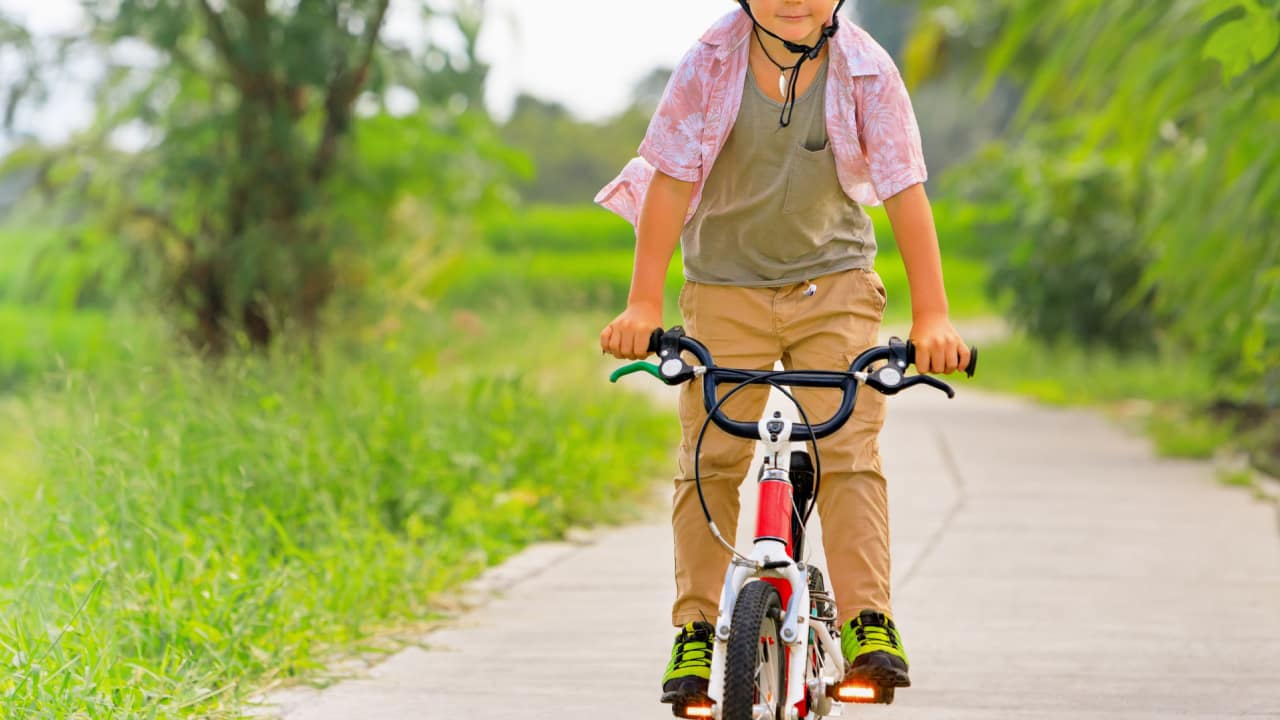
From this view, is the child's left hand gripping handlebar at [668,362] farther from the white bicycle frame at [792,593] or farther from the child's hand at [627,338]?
the white bicycle frame at [792,593]

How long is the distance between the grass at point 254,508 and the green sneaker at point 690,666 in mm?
1279

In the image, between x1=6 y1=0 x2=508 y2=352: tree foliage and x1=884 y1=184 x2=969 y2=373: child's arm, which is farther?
x1=6 y1=0 x2=508 y2=352: tree foliage

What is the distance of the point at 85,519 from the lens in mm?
5449

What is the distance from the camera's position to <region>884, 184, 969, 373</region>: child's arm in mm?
3545

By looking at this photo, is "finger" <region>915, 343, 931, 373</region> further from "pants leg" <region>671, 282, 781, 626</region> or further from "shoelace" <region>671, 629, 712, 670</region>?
"shoelace" <region>671, 629, 712, 670</region>

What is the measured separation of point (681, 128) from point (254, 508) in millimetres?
3054

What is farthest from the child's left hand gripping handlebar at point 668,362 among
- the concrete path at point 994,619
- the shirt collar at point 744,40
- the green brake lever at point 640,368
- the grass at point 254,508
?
the grass at point 254,508

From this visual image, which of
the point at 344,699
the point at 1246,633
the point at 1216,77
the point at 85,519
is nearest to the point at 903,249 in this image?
the point at 344,699

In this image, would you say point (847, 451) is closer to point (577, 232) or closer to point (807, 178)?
point (807, 178)

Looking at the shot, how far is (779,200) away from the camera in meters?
3.80

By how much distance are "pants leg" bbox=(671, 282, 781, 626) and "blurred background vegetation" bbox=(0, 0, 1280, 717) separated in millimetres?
1289

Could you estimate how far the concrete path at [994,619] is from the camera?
15.3 feet

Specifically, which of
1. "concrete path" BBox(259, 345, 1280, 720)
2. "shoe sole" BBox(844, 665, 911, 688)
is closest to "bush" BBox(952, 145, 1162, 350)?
"concrete path" BBox(259, 345, 1280, 720)

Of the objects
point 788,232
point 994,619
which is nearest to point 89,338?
point 994,619
